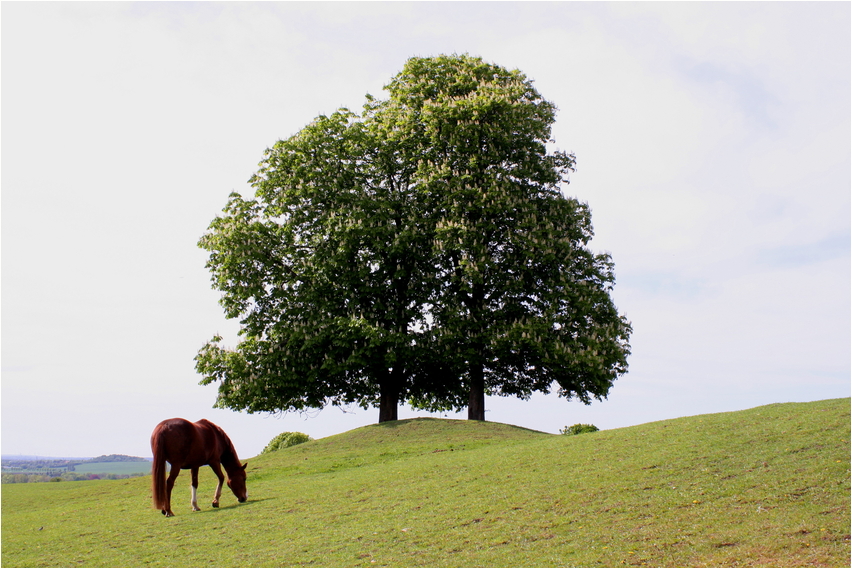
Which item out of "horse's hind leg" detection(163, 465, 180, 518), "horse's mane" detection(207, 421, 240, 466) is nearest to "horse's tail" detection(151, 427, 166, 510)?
"horse's hind leg" detection(163, 465, 180, 518)

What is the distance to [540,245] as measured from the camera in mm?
29547

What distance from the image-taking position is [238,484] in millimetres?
18172

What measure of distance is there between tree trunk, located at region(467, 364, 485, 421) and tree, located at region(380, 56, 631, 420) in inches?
2.5

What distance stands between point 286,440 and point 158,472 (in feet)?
51.6

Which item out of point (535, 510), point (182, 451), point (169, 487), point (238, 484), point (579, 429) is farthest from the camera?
point (579, 429)

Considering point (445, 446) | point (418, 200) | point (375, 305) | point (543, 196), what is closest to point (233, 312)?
point (375, 305)

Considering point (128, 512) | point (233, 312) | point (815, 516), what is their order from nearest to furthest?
point (815, 516) < point (128, 512) < point (233, 312)

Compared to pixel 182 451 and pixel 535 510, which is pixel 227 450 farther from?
pixel 535 510

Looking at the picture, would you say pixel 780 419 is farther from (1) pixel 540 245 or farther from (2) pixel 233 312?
(2) pixel 233 312

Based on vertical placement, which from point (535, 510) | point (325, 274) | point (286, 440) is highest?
point (325, 274)

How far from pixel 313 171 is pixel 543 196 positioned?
1139 centimetres

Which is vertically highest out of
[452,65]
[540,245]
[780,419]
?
[452,65]

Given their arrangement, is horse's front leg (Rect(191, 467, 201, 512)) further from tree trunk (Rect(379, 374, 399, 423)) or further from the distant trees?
tree trunk (Rect(379, 374, 399, 423))

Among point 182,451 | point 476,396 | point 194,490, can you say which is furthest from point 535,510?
point 476,396
